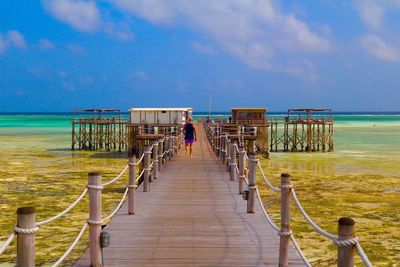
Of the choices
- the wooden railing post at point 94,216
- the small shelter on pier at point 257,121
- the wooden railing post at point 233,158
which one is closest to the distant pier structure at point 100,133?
the small shelter on pier at point 257,121

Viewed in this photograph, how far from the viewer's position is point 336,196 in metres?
21.2

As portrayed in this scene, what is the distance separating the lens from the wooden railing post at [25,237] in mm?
4465

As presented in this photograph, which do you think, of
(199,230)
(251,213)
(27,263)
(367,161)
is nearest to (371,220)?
(251,213)

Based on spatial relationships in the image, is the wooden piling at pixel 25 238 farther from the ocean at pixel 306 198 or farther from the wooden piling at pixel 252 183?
the ocean at pixel 306 198

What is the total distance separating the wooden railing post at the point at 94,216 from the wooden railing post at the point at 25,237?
2.20m

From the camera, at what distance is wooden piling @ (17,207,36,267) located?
4469 mm

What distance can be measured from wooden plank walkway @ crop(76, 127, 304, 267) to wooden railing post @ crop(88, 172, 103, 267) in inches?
10.5

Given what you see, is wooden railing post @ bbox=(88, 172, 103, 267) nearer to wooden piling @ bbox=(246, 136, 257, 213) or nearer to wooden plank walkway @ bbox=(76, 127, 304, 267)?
wooden plank walkway @ bbox=(76, 127, 304, 267)

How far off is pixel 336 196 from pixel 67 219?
37.5ft

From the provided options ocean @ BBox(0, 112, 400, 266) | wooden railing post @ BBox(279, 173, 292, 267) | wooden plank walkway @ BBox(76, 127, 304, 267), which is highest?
wooden railing post @ BBox(279, 173, 292, 267)

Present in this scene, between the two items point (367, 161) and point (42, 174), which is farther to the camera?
point (367, 161)

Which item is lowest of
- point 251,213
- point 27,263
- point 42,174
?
point 42,174

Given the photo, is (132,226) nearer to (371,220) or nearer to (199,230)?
(199,230)

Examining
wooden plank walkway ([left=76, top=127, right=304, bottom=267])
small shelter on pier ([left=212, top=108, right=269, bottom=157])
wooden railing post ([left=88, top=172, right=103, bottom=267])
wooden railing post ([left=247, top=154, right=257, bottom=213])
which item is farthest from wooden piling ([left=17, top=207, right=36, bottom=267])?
small shelter on pier ([left=212, top=108, right=269, bottom=157])
